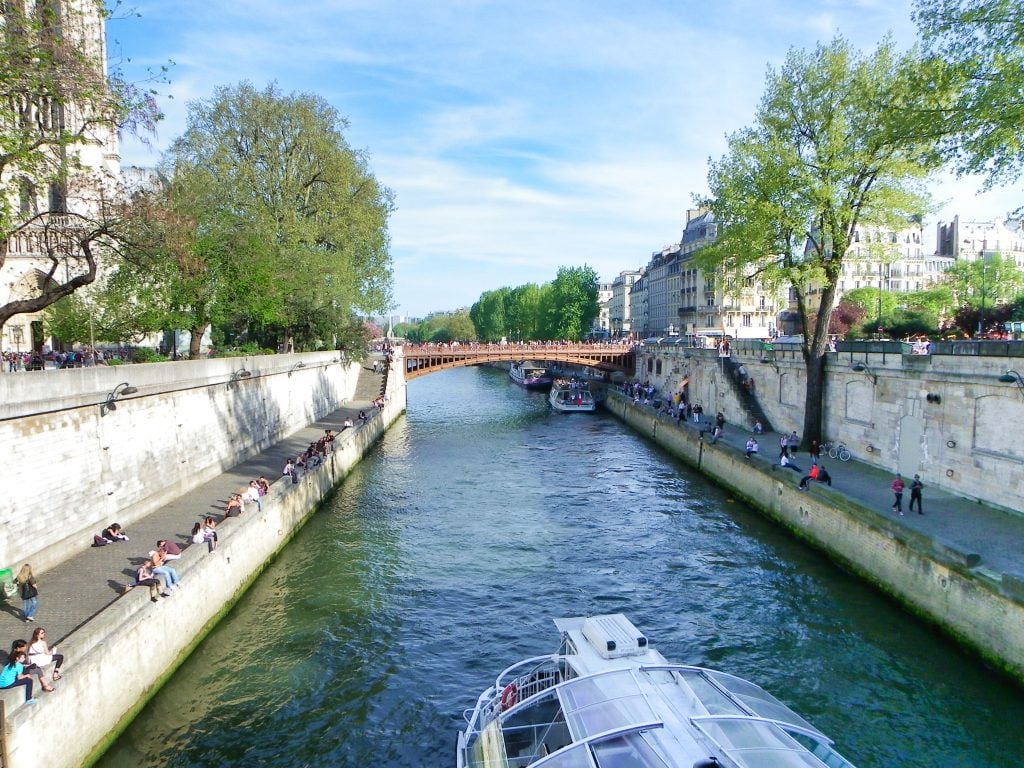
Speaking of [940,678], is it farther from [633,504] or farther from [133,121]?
[133,121]

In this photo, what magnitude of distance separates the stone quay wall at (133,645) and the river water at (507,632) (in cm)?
35

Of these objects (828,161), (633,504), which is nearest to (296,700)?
(633,504)

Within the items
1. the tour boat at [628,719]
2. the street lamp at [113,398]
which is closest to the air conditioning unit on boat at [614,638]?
the tour boat at [628,719]

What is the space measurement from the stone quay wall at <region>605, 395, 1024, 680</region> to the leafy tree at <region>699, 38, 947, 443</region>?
699cm

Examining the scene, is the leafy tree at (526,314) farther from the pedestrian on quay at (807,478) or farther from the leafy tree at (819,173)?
the pedestrian on quay at (807,478)

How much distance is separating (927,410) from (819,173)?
8554mm

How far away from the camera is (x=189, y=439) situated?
74.4 feet

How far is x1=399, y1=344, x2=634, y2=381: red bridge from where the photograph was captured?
56.4 m

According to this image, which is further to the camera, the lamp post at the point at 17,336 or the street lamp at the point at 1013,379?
the lamp post at the point at 17,336

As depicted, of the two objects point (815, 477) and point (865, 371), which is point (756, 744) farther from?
point (865, 371)

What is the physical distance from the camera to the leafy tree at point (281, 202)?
30750 millimetres

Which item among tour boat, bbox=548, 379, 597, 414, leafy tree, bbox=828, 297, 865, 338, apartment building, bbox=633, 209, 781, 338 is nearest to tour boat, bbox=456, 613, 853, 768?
tour boat, bbox=548, 379, 597, 414

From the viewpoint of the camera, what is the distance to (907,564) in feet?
51.1

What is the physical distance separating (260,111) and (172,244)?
2022cm
